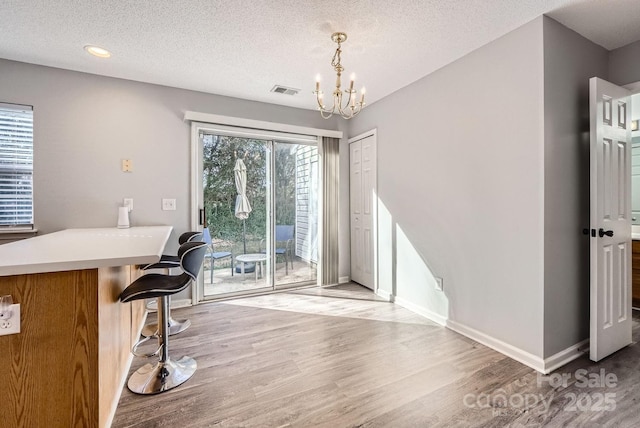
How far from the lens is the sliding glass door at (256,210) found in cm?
371

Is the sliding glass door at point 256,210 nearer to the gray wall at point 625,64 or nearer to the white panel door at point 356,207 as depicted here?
the white panel door at point 356,207

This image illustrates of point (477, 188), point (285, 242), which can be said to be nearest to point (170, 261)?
point (285, 242)

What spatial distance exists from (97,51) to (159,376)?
9.16 ft

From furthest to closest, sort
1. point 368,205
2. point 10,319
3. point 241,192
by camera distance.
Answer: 1. point 368,205
2. point 241,192
3. point 10,319

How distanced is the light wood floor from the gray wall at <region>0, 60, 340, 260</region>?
1.63 meters

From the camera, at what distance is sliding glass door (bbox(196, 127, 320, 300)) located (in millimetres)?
3711

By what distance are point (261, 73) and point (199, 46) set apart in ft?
2.25

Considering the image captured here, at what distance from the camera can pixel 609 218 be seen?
7.57 feet

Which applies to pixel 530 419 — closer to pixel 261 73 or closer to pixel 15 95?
pixel 261 73

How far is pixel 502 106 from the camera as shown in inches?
92.5

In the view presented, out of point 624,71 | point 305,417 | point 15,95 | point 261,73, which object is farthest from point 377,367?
point 15,95

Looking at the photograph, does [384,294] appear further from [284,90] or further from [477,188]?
[284,90]

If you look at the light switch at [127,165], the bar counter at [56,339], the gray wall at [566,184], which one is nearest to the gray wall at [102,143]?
the light switch at [127,165]

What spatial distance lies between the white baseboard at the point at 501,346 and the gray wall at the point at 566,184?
10 cm
